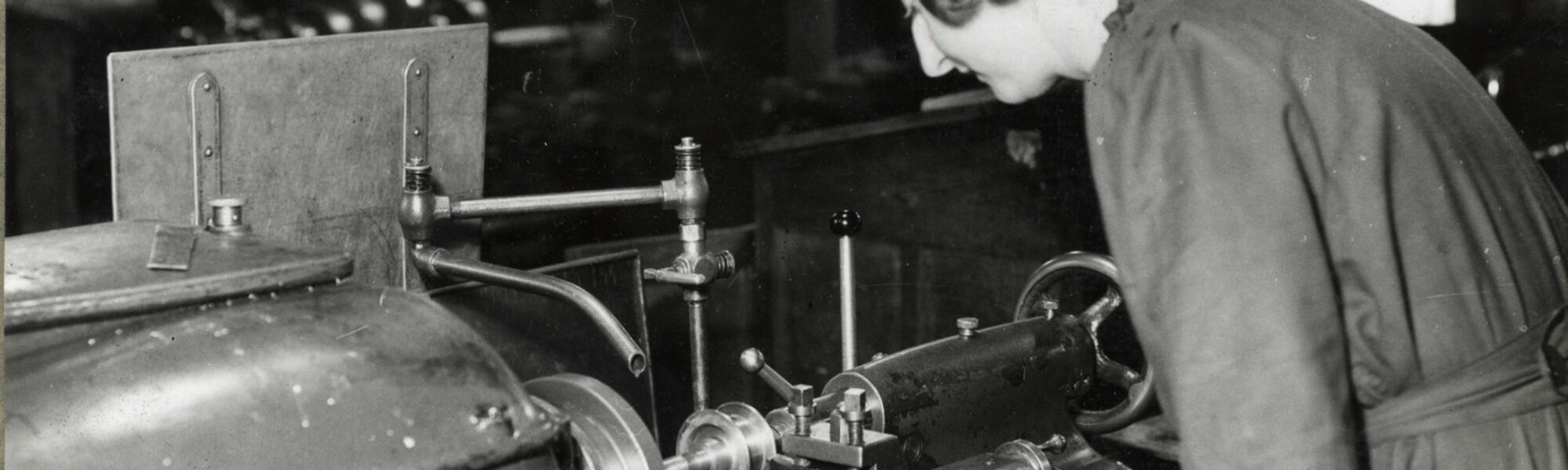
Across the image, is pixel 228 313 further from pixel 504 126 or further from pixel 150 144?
pixel 504 126

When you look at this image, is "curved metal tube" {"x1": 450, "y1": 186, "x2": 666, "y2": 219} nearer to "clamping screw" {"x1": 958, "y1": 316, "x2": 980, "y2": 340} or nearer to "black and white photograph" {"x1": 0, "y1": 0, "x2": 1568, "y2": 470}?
"black and white photograph" {"x1": 0, "y1": 0, "x2": 1568, "y2": 470}

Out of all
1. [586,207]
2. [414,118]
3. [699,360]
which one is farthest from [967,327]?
[414,118]

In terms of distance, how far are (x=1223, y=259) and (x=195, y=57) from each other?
45.5 inches

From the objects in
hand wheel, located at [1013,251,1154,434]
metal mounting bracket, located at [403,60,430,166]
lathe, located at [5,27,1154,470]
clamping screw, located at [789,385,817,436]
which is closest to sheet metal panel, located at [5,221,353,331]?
lathe, located at [5,27,1154,470]

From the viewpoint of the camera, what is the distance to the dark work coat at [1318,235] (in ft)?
3.46

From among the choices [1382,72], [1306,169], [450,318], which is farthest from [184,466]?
[1382,72]

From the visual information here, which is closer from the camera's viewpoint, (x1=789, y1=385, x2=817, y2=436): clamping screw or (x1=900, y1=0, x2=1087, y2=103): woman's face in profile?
(x1=900, y1=0, x2=1087, y2=103): woman's face in profile

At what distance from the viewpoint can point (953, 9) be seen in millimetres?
1416

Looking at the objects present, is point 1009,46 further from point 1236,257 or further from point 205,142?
point 205,142

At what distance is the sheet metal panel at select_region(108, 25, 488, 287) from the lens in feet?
4.97

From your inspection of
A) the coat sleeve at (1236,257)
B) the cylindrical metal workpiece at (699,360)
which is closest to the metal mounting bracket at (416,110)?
the cylindrical metal workpiece at (699,360)

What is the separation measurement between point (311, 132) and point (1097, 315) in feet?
3.63

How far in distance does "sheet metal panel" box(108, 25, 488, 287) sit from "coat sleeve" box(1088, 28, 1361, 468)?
1036 mm

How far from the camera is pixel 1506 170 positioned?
1.22 metres
